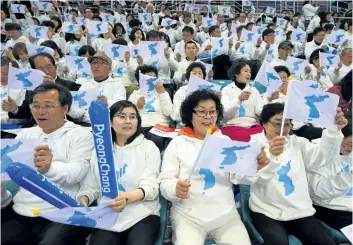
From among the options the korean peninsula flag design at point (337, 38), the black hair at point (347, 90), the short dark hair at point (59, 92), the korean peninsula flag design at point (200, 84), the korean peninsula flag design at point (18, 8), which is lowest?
the black hair at point (347, 90)

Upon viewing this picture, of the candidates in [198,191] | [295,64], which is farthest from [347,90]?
[198,191]

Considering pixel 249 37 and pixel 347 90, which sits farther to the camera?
pixel 249 37

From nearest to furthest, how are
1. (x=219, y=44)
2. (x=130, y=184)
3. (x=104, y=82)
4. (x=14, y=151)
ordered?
(x=14, y=151) → (x=130, y=184) → (x=104, y=82) → (x=219, y=44)

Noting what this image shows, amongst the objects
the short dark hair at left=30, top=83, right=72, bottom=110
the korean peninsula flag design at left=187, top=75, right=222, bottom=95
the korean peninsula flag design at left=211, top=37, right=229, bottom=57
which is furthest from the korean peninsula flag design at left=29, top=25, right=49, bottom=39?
the short dark hair at left=30, top=83, right=72, bottom=110

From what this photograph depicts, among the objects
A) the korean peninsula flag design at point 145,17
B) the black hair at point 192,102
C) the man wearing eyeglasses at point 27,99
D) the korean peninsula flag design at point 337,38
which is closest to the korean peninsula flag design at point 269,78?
the black hair at point 192,102

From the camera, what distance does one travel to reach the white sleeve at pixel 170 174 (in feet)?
6.69

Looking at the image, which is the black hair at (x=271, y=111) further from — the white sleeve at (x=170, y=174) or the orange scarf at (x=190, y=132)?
the white sleeve at (x=170, y=174)

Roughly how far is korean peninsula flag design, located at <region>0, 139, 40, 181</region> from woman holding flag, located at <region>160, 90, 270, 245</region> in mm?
798

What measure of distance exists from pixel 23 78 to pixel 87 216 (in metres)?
1.83

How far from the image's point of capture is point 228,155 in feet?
5.82

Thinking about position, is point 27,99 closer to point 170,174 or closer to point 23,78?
point 23,78

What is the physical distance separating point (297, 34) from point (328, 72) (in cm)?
246

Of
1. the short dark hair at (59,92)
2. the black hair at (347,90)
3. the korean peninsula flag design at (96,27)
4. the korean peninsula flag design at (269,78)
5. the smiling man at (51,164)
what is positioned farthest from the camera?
the korean peninsula flag design at (96,27)

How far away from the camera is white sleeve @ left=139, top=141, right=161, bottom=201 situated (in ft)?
6.79
